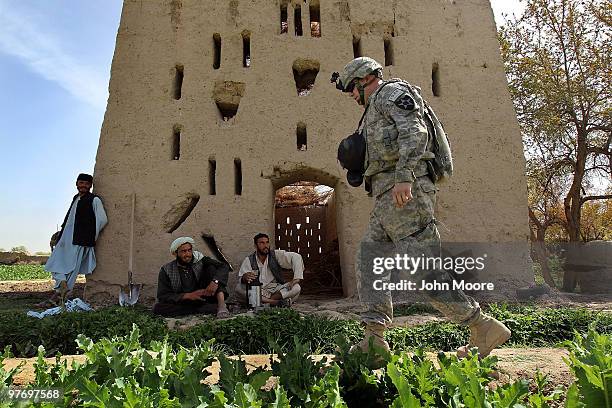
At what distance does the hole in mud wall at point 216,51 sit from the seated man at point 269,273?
321 cm

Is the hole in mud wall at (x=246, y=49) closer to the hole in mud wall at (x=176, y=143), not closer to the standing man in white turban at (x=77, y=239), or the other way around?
the hole in mud wall at (x=176, y=143)

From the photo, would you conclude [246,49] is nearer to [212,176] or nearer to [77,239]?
[212,176]

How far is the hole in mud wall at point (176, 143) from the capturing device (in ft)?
24.6

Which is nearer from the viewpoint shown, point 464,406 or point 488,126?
point 464,406

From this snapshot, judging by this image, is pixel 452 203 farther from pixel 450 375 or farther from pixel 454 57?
pixel 450 375

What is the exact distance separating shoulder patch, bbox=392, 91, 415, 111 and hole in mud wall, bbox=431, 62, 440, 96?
17.1ft

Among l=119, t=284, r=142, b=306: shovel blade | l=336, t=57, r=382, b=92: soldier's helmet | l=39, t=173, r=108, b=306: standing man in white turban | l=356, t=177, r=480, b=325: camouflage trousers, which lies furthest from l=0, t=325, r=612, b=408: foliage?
l=39, t=173, r=108, b=306: standing man in white turban

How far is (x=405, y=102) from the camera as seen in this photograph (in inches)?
120

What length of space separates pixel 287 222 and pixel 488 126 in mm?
5163

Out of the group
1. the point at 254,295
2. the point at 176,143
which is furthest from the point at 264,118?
the point at 254,295

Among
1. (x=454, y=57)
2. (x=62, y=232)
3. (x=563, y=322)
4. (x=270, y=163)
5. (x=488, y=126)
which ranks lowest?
(x=563, y=322)

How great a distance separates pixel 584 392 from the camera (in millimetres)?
1750

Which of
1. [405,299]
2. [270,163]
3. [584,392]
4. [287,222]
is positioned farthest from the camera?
[287,222]

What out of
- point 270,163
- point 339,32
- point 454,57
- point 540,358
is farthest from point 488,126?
point 540,358
